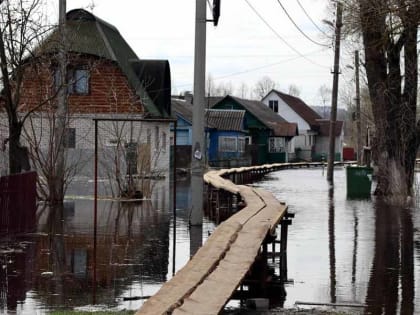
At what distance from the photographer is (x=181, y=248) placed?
1509cm

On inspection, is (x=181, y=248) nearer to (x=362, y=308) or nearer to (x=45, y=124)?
(x=362, y=308)

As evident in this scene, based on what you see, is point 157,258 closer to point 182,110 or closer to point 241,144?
point 182,110

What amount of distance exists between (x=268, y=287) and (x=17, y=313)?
11.5 ft

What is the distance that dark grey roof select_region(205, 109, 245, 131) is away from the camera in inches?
2591

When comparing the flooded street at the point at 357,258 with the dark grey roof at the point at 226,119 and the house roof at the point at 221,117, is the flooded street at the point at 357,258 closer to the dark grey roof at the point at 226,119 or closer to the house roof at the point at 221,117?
the house roof at the point at 221,117

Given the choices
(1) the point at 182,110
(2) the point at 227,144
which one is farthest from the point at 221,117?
(1) the point at 182,110

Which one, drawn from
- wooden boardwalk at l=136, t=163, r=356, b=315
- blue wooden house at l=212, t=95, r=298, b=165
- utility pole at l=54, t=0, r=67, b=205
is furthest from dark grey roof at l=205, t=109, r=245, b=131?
wooden boardwalk at l=136, t=163, r=356, b=315

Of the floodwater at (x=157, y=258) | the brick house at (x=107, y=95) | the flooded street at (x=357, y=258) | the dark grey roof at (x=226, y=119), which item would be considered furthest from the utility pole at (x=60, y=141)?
the dark grey roof at (x=226, y=119)

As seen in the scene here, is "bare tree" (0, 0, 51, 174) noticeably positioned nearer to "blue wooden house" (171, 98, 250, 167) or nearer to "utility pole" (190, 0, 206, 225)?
"utility pole" (190, 0, 206, 225)

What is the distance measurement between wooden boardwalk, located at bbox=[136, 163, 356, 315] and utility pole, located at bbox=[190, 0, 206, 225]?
235 centimetres

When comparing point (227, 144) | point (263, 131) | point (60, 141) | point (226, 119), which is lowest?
point (60, 141)

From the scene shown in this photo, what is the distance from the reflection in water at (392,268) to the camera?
10.3 meters

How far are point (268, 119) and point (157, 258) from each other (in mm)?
68788

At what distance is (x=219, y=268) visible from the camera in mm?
9609
